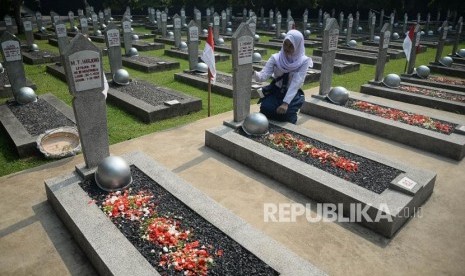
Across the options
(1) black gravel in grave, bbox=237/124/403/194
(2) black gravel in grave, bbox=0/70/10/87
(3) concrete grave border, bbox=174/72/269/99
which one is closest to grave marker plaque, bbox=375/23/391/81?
(3) concrete grave border, bbox=174/72/269/99

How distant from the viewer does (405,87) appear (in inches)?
429

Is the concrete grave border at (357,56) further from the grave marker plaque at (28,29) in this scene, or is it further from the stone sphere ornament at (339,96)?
the grave marker plaque at (28,29)

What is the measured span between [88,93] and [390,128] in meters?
5.97

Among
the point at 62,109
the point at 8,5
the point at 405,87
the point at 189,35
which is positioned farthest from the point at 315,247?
the point at 8,5

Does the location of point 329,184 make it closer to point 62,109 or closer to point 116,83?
point 62,109

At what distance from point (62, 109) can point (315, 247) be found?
7.19 meters

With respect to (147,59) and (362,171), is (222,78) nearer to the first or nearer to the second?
(147,59)

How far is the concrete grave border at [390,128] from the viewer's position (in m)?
6.77

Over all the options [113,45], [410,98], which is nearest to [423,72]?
[410,98]

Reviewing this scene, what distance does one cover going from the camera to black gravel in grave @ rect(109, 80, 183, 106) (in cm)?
969

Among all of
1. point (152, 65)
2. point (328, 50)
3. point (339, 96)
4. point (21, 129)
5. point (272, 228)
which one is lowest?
point (272, 228)

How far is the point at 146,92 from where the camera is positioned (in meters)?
10.4

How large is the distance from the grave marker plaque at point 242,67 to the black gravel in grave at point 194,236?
2867mm

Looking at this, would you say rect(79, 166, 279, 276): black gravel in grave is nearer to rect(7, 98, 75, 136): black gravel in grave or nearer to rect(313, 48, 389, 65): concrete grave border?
rect(7, 98, 75, 136): black gravel in grave
